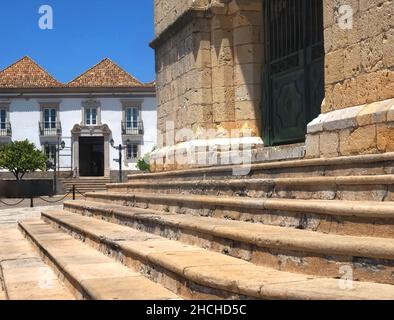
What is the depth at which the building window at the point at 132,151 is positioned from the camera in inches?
1772

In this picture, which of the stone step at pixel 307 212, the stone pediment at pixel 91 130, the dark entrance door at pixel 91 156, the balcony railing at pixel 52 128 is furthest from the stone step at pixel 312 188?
the balcony railing at pixel 52 128

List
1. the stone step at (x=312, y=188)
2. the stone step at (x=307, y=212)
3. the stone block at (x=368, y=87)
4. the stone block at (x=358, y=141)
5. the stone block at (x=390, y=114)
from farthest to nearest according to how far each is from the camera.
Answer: the stone block at (x=368, y=87), the stone block at (x=358, y=141), the stone block at (x=390, y=114), the stone step at (x=312, y=188), the stone step at (x=307, y=212)

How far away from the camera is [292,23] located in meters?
8.73

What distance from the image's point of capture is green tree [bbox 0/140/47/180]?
3784 centimetres

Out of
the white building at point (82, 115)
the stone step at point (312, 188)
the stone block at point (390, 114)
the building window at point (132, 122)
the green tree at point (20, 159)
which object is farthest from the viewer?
the building window at point (132, 122)

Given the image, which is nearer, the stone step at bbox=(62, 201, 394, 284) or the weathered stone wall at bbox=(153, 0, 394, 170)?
the stone step at bbox=(62, 201, 394, 284)

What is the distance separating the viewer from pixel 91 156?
46.4 m

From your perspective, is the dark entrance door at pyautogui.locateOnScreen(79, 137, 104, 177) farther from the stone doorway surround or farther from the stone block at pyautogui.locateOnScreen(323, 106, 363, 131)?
the stone block at pyautogui.locateOnScreen(323, 106, 363, 131)

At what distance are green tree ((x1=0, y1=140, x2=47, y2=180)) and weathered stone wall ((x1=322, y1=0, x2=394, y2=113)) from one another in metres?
33.9

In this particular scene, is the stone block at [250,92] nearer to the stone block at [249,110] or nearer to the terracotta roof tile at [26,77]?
the stone block at [249,110]

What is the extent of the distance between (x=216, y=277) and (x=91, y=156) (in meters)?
44.0

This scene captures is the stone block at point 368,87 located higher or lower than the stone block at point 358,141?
higher

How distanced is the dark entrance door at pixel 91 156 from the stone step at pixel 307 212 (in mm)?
39374

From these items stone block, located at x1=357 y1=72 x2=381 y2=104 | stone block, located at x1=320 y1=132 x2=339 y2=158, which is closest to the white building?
stone block, located at x1=320 y1=132 x2=339 y2=158
